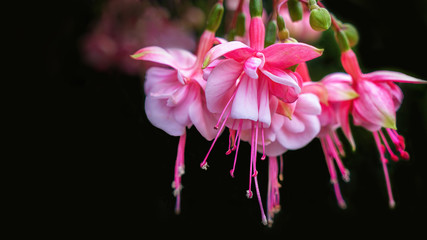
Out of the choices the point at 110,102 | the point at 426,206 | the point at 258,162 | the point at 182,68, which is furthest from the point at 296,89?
the point at 426,206

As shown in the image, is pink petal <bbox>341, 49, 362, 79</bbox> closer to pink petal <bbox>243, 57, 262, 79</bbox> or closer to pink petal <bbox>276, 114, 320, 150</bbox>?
pink petal <bbox>276, 114, 320, 150</bbox>

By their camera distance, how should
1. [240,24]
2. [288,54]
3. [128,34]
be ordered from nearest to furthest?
1. [288,54]
2. [240,24]
3. [128,34]

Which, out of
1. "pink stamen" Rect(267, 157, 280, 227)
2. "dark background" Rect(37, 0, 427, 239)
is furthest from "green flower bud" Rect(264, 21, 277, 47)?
"dark background" Rect(37, 0, 427, 239)

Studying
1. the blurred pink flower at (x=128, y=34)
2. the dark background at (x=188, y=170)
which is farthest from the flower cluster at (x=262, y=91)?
the blurred pink flower at (x=128, y=34)

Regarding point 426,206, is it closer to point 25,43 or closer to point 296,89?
point 296,89

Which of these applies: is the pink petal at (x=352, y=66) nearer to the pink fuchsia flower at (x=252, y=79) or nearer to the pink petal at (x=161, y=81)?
the pink fuchsia flower at (x=252, y=79)

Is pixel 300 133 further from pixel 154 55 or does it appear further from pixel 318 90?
pixel 154 55

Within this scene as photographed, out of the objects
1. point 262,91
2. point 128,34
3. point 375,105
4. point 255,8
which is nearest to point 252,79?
point 262,91
